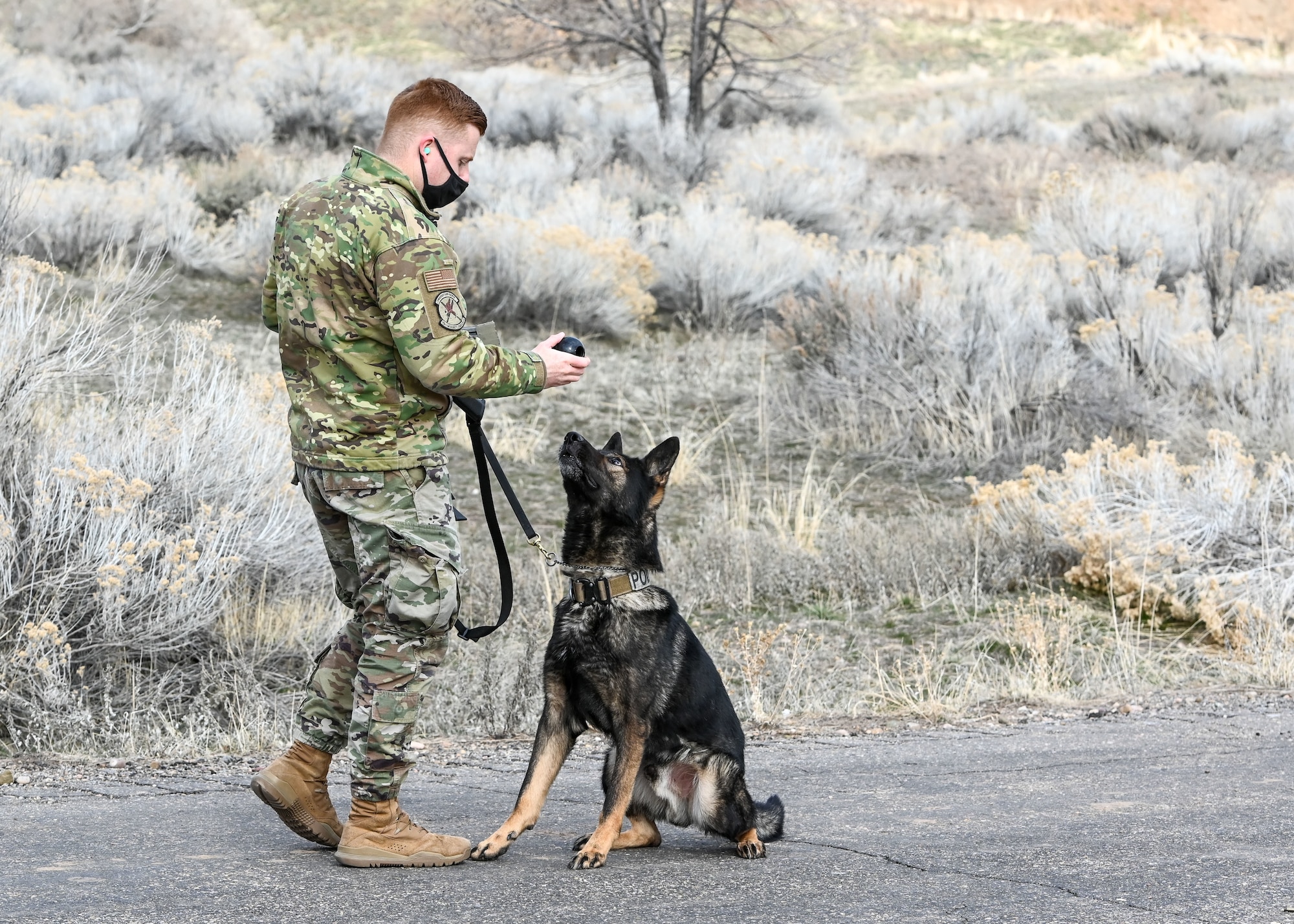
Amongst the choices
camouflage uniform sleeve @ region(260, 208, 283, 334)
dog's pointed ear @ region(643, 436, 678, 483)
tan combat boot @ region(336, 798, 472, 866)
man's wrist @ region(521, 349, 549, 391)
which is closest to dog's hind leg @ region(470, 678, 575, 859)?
tan combat boot @ region(336, 798, 472, 866)

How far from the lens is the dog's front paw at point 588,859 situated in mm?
3996

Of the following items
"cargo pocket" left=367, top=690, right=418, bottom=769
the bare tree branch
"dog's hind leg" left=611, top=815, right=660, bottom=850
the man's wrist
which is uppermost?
the bare tree branch

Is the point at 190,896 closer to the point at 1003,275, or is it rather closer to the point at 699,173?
the point at 1003,275

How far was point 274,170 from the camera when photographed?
58.7ft

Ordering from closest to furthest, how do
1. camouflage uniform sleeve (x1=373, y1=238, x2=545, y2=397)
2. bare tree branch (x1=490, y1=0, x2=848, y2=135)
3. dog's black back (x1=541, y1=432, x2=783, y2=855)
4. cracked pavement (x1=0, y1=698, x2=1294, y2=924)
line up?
cracked pavement (x1=0, y1=698, x2=1294, y2=924) → camouflage uniform sleeve (x1=373, y1=238, x2=545, y2=397) → dog's black back (x1=541, y1=432, x2=783, y2=855) → bare tree branch (x1=490, y1=0, x2=848, y2=135)

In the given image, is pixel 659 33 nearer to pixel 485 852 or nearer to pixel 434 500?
pixel 434 500

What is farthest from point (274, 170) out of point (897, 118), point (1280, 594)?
point (897, 118)

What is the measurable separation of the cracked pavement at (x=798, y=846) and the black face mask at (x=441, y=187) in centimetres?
190

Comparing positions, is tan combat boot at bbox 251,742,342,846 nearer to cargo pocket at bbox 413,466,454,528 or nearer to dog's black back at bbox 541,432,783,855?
dog's black back at bbox 541,432,783,855

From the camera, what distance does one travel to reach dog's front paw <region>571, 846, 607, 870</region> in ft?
13.1

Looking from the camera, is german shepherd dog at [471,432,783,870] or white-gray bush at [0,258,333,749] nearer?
german shepherd dog at [471,432,783,870]

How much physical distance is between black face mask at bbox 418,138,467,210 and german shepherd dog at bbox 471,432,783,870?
78 centimetres

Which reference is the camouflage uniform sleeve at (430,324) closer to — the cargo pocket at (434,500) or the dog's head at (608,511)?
the cargo pocket at (434,500)

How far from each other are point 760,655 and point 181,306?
29.7ft
